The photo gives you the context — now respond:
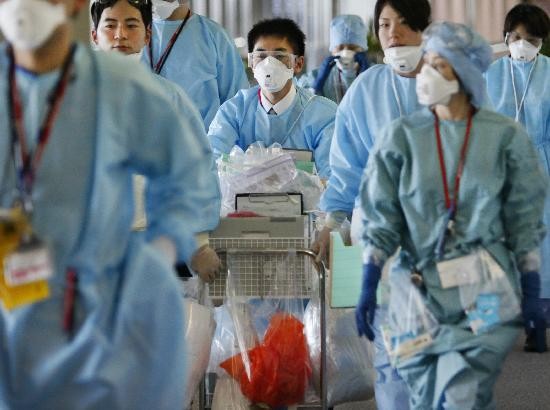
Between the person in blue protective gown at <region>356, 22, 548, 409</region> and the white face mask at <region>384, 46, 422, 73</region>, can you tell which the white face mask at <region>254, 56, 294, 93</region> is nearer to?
the white face mask at <region>384, 46, 422, 73</region>

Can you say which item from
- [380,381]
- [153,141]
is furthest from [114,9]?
[153,141]

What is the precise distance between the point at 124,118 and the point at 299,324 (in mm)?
2200

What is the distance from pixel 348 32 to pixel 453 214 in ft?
15.8

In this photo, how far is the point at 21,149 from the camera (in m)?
2.47

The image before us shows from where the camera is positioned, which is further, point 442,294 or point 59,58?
point 442,294

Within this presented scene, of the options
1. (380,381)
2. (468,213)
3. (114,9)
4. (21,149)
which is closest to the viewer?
(21,149)

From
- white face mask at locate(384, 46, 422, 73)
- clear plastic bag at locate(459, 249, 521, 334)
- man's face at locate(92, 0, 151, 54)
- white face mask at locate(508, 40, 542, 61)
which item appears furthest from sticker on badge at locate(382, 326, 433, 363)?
white face mask at locate(508, 40, 542, 61)

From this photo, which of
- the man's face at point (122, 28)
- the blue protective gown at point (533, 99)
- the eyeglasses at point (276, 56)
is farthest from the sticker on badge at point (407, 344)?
the blue protective gown at point (533, 99)

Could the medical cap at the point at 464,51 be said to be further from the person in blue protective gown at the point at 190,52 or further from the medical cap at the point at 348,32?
the medical cap at the point at 348,32

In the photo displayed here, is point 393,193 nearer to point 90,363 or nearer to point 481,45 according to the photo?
point 481,45

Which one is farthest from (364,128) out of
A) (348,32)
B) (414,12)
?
(348,32)

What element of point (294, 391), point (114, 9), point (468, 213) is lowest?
point (294, 391)

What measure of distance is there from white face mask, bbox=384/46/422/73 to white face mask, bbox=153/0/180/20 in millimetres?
1689

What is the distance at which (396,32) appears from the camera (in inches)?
179
